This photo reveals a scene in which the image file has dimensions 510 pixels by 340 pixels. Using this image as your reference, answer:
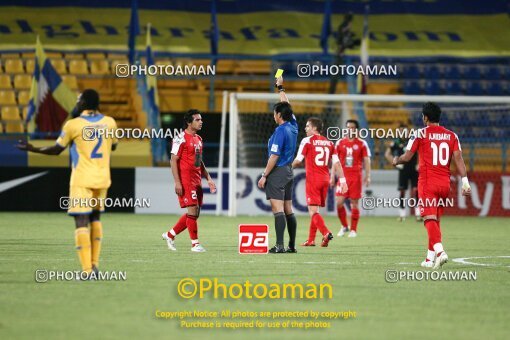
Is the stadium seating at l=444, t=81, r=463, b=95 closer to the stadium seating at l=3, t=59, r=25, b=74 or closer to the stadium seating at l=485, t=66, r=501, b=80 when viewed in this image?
the stadium seating at l=485, t=66, r=501, b=80

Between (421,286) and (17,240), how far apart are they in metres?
8.25

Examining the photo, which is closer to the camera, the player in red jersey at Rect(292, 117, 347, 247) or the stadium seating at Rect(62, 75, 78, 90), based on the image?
the player in red jersey at Rect(292, 117, 347, 247)

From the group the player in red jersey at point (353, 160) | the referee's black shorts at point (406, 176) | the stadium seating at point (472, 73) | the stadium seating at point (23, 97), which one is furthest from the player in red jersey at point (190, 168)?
the stadium seating at point (472, 73)

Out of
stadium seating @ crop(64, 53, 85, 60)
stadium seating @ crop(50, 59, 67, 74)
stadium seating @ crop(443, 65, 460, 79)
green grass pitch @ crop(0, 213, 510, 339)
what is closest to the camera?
green grass pitch @ crop(0, 213, 510, 339)

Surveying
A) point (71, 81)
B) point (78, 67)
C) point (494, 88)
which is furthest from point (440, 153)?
point (494, 88)

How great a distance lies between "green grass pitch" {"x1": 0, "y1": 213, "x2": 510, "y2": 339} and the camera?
7820 mm

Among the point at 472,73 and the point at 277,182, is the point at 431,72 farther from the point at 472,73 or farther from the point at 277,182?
the point at 277,182

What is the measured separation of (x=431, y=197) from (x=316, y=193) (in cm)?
411

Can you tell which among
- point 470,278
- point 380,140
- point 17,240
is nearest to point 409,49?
point 380,140

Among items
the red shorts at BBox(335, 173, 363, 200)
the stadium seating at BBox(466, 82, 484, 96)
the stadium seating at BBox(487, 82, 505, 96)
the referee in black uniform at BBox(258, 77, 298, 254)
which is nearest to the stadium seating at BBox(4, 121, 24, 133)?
the red shorts at BBox(335, 173, 363, 200)

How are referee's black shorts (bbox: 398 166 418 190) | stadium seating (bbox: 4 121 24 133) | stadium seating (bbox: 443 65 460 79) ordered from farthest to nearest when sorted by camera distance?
stadium seating (bbox: 443 65 460 79)
stadium seating (bbox: 4 121 24 133)
referee's black shorts (bbox: 398 166 418 190)

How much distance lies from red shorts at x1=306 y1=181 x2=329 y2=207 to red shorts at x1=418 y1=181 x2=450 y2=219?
3.78 meters

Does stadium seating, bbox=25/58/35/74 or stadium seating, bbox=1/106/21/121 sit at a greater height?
stadium seating, bbox=25/58/35/74

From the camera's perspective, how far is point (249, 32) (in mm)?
39594
